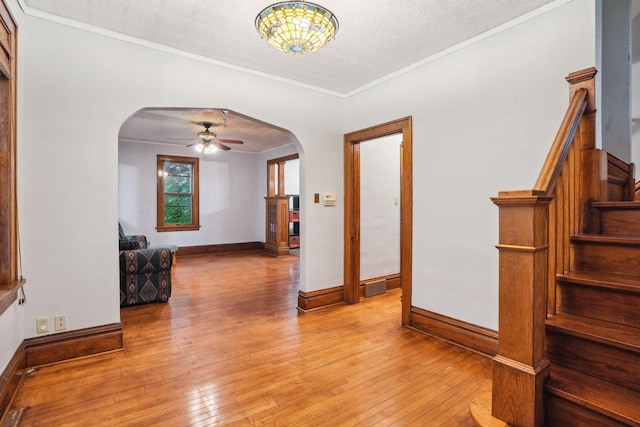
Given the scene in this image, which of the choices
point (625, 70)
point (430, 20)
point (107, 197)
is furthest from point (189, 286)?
point (625, 70)

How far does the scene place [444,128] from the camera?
3.05 meters

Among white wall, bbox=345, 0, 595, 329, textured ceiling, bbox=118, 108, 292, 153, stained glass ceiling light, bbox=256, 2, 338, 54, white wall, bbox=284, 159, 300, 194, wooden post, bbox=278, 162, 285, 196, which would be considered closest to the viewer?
stained glass ceiling light, bbox=256, 2, 338, 54

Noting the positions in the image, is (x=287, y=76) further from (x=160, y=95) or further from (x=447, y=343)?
(x=447, y=343)

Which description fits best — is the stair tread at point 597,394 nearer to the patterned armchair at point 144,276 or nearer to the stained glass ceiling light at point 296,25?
the stained glass ceiling light at point 296,25

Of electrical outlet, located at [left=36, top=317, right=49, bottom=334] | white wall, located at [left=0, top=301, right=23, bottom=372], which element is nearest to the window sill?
white wall, located at [left=0, top=301, right=23, bottom=372]

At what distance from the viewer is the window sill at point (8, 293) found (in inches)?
70.8

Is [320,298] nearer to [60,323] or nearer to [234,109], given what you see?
[234,109]

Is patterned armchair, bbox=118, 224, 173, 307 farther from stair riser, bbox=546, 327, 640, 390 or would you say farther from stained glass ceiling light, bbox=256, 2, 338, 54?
stair riser, bbox=546, 327, 640, 390

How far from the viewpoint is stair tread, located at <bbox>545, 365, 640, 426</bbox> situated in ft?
4.07

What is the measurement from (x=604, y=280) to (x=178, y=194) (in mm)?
7857

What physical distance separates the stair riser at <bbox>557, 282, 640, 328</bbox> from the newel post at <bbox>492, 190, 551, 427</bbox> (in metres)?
0.41

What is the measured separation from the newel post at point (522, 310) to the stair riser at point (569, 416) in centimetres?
5

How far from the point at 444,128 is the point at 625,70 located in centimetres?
143

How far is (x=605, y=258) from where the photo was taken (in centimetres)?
181
